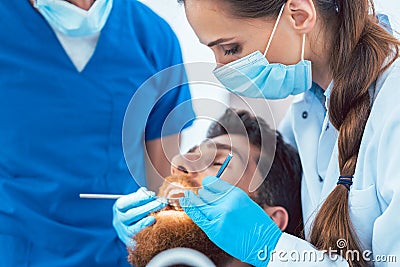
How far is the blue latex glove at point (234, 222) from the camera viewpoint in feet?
4.22

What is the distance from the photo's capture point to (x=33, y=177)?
1.63 metres

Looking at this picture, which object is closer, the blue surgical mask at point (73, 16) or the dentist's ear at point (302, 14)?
the dentist's ear at point (302, 14)

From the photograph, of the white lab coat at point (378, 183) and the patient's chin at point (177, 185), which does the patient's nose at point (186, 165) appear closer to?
the patient's chin at point (177, 185)

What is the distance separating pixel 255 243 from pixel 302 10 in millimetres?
524

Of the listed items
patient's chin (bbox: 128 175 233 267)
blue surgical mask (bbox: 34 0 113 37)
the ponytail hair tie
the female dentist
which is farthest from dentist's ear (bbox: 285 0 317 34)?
blue surgical mask (bbox: 34 0 113 37)

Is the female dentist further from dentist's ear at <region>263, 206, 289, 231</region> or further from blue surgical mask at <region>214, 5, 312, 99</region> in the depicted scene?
dentist's ear at <region>263, 206, 289, 231</region>

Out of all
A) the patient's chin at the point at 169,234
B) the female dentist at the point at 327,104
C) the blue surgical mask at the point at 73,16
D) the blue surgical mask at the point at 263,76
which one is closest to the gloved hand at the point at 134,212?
the patient's chin at the point at 169,234

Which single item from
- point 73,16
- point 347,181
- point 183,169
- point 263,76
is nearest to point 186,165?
point 183,169

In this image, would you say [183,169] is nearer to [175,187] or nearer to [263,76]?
[175,187]

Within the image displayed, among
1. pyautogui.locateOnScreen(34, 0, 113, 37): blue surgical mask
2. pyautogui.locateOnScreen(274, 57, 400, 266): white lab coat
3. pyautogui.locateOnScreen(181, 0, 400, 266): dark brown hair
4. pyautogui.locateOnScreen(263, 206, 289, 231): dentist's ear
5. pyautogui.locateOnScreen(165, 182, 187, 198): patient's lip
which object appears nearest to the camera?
pyautogui.locateOnScreen(274, 57, 400, 266): white lab coat

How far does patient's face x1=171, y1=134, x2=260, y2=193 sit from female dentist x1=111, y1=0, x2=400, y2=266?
0.11 meters

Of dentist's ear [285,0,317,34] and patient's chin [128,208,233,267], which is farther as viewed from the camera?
patient's chin [128,208,233,267]

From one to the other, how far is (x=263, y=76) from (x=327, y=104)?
0.57 feet

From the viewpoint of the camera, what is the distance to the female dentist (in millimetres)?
1229
